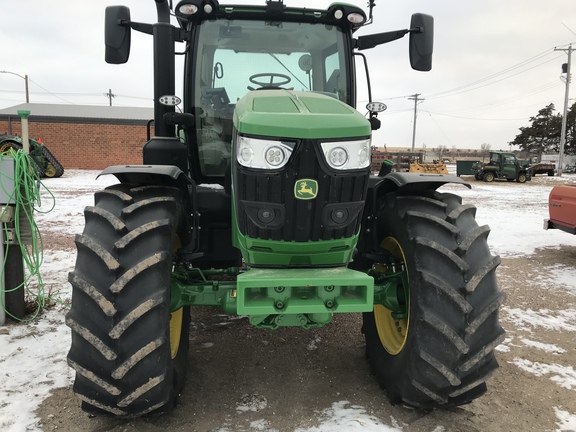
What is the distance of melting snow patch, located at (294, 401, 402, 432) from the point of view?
2.69 metres

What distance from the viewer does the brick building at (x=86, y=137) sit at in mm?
25656

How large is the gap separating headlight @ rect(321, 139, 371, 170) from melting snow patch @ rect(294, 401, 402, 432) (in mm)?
1489

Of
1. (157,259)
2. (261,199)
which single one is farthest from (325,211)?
(157,259)

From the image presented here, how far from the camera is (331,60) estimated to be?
394 centimetres

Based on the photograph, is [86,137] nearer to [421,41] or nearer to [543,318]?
[421,41]

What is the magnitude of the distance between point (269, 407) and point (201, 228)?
146 centimetres

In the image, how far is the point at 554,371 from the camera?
3637 mm

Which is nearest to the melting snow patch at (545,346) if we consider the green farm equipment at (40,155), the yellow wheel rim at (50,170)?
the green farm equipment at (40,155)

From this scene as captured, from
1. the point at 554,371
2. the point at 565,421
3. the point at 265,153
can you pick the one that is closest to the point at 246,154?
the point at 265,153

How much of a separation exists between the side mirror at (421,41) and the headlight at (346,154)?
4.86ft

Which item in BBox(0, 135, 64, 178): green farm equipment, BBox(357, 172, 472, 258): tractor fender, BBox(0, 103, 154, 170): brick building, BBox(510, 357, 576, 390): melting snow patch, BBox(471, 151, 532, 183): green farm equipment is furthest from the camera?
BBox(471, 151, 532, 183): green farm equipment

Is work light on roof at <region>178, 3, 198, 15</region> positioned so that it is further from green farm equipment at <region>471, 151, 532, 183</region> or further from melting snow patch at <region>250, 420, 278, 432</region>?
green farm equipment at <region>471, 151, 532, 183</region>

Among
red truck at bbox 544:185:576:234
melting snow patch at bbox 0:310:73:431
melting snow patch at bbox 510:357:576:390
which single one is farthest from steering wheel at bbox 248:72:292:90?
red truck at bbox 544:185:576:234

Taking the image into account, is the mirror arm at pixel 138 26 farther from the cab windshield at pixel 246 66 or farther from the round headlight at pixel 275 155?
the round headlight at pixel 275 155
